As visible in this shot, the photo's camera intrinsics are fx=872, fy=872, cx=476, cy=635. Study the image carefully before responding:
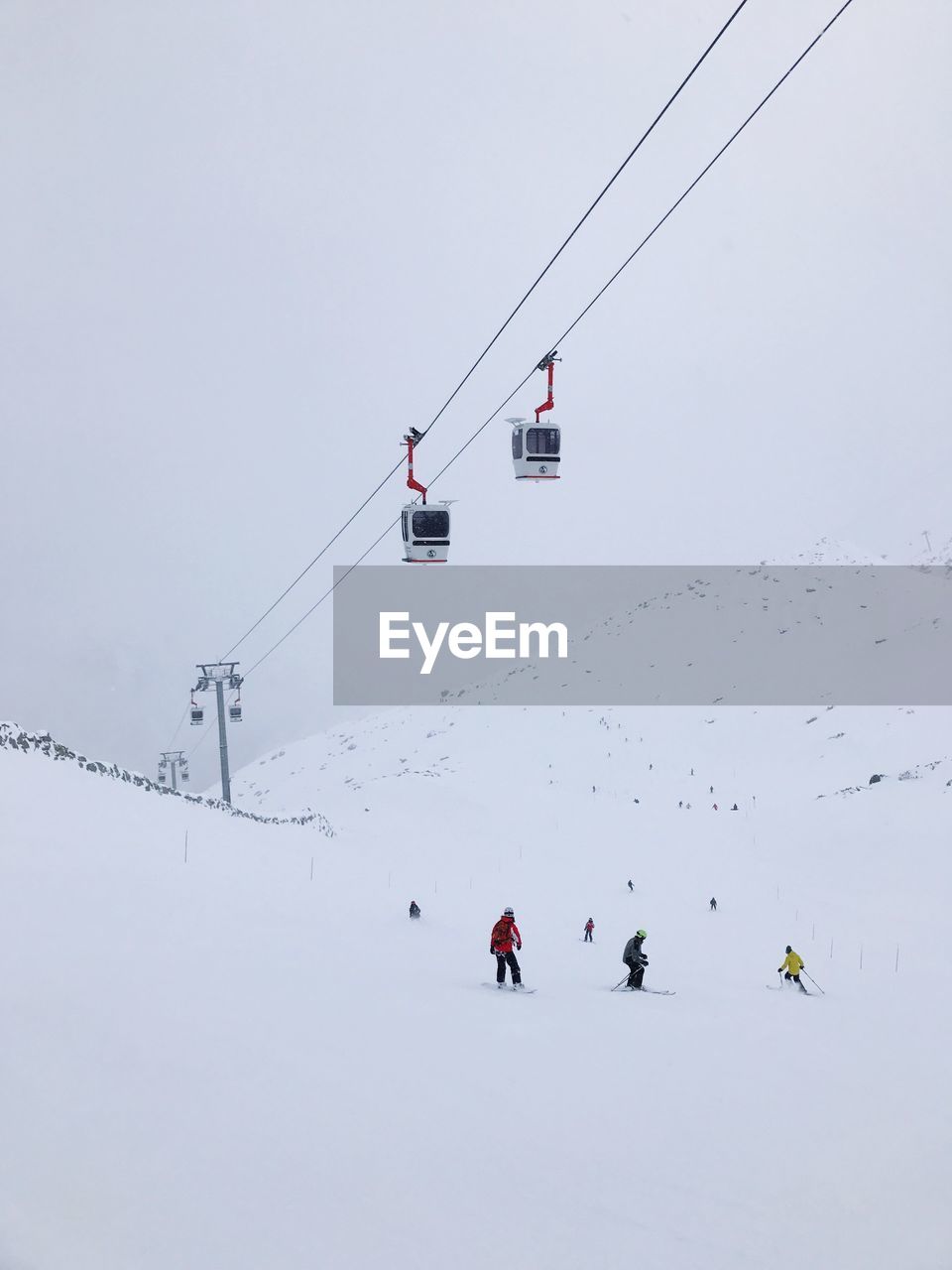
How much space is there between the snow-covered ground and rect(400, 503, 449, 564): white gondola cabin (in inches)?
278

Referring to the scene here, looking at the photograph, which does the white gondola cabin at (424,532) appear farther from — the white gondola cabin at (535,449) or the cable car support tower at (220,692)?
the cable car support tower at (220,692)

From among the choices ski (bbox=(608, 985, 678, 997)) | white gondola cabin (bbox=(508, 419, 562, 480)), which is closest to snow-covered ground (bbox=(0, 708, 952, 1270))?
ski (bbox=(608, 985, 678, 997))

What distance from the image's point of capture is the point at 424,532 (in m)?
16.4

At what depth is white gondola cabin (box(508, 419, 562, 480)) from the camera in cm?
1512

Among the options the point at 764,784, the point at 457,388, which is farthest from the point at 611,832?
the point at 457,388

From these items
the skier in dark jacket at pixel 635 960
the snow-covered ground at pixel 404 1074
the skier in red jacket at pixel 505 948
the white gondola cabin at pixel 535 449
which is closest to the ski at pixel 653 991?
the skier in dark jacket at pixel 635 960

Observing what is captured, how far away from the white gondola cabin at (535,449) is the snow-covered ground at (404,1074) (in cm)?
858

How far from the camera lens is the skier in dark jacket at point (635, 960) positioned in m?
15.1

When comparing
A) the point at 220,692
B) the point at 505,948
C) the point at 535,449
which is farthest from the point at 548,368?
the point at 220,692

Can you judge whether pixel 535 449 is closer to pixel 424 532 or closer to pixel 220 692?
pixel 424 532

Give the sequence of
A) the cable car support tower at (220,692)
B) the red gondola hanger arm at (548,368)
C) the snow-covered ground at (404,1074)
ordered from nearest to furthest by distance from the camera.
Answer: the snow-covered ground at (404,1074) → the red gondola hanger arm at (548,368) → the cable car support tower at (220,692)

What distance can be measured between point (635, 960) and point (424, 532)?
8.55m

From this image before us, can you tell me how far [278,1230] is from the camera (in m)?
5.91

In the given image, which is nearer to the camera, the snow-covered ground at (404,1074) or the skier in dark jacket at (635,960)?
the snow-covered ground at (404,1074)
